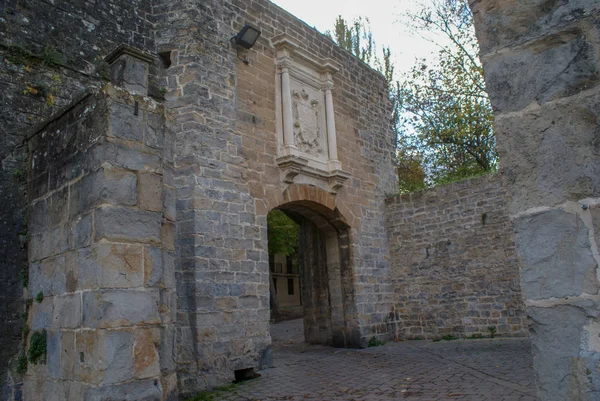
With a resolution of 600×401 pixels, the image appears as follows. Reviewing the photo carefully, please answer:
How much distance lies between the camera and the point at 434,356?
797 centimetres

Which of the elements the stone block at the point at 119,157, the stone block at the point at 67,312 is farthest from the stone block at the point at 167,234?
the stone block at the point at 67,312

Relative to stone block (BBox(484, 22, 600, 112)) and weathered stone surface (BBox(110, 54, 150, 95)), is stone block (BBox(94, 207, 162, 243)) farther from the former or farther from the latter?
stone block (BBox(484, 22, 600, 112))

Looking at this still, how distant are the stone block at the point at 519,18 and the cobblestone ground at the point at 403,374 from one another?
3932 millimetres

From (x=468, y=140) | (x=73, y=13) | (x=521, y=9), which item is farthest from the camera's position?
(x=468, y=140)

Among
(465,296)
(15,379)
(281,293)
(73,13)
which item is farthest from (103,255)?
(281,293)

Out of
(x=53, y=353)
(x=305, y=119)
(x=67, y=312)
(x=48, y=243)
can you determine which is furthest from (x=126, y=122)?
(x=305, y=119)

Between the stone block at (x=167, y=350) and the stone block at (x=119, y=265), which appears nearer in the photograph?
the stone block at (x=119, y=265)

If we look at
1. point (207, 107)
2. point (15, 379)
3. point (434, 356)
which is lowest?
point (434, 356)

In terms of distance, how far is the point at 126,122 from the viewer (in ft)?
11.6

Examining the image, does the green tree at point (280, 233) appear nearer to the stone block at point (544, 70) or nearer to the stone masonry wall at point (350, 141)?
the stone masonry wall at point (350, 141)

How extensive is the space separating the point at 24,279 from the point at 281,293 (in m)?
26.4

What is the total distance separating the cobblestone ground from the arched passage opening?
654mm

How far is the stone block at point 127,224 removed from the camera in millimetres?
3290

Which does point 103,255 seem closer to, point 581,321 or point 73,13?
point 581,321
